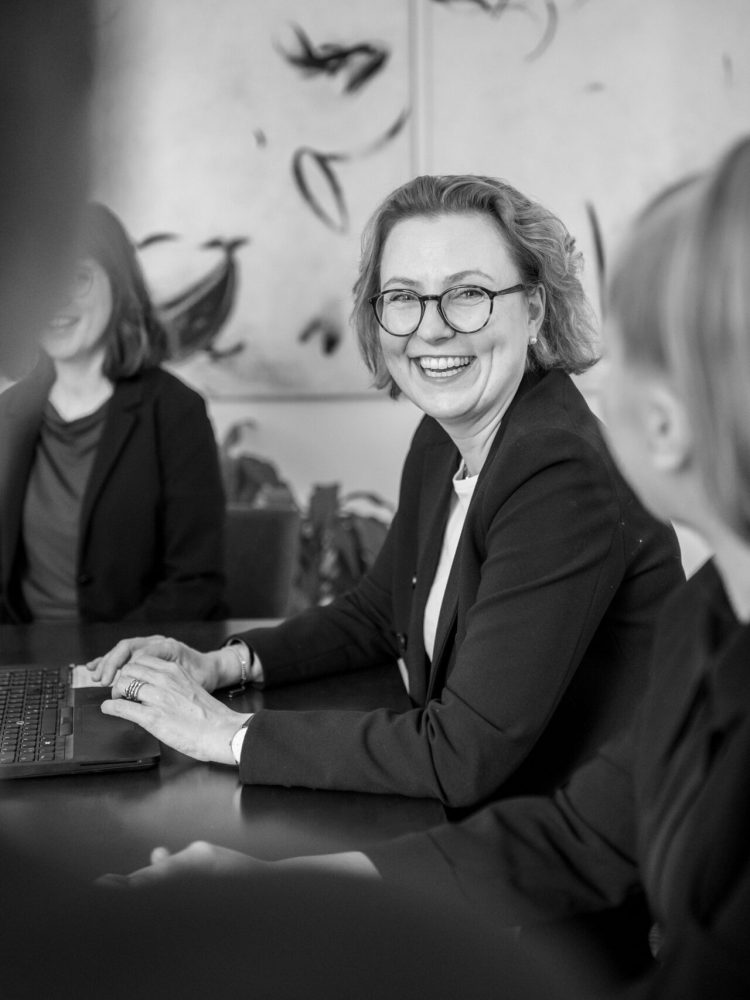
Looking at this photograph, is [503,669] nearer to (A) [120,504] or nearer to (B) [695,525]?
(B) [695,525]

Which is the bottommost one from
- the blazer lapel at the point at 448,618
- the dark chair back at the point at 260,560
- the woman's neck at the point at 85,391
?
the dark chair back at the point at 260,560

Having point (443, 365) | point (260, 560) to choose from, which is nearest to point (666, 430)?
point (443, 365)

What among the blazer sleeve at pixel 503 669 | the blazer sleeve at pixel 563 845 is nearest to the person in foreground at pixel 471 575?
the blazer sleeve at pixel 503 669

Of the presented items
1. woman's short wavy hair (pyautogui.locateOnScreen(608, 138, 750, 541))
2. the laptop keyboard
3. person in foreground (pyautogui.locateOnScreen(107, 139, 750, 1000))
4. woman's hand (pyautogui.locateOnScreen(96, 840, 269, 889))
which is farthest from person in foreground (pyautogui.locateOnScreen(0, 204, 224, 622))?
woman's hand (pyautogui.locateOnScreen(96, 840, 269, 889))

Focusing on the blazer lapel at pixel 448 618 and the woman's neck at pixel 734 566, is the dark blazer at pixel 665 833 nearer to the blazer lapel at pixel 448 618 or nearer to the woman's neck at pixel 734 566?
the woman's neck at pixel 734 566

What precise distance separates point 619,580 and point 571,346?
16.7 inches

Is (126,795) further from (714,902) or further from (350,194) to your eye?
(350,194)

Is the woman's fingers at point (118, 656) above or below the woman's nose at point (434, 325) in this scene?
below

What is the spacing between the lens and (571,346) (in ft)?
4.99

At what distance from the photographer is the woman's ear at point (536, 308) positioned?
1501 mm

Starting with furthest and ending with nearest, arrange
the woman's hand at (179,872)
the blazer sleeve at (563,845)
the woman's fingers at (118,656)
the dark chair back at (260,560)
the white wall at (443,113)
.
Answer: the white wall at (443,113) < the dark chair back at (260,560) < the woman's fingers at (118,656) < the blazer sleeve at (563,845) < the woman's hand at (179,872)

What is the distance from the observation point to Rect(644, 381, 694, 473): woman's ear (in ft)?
1.77

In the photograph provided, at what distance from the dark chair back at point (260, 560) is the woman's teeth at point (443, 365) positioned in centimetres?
92

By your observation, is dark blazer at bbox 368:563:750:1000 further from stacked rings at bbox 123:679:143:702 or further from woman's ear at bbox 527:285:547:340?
woman's ear at bbox 527:285:547:340
